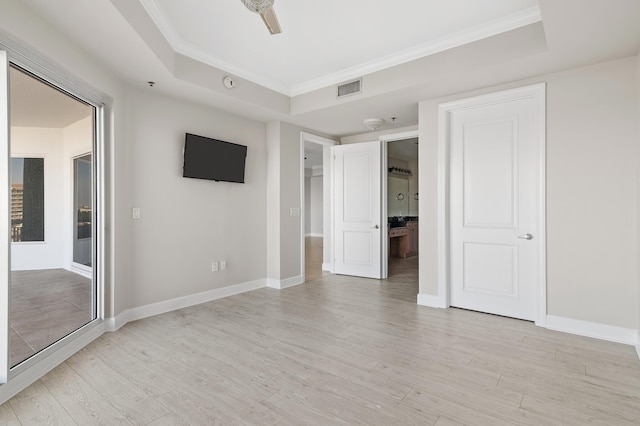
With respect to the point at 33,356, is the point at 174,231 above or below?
above

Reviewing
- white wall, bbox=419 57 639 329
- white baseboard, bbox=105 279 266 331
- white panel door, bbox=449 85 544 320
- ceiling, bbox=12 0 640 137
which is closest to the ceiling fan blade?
ceiling, bbox=12 0 640 137

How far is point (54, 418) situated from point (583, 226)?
4.41 metres

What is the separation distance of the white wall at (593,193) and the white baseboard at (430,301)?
1098 millimetres

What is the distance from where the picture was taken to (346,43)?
3400 millimetres

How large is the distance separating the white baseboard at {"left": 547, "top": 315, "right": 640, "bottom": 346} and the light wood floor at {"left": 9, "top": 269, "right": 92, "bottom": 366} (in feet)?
14.9

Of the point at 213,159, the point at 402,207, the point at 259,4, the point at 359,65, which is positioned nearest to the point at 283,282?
the point at 213,159

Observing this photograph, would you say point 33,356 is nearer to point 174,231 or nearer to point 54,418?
point 54,418

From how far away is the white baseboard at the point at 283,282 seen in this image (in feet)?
16.6

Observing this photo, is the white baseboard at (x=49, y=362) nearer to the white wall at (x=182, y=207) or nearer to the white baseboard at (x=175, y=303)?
the white baseboard at (x=175, y=303)

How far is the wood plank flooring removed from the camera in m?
1.96

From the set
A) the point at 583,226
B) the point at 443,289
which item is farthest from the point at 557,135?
the point at 443,289

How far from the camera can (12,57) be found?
2211mm

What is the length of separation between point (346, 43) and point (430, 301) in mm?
3129

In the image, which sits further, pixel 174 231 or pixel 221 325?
pixel 174 231
